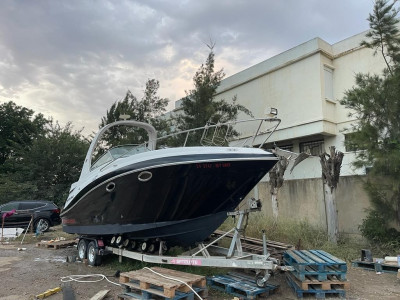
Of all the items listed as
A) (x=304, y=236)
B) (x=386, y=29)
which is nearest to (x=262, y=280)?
(x=304, y=236)

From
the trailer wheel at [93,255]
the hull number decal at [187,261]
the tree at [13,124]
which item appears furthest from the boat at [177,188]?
the tree at [13,124]

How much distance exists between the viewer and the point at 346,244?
8914 mm

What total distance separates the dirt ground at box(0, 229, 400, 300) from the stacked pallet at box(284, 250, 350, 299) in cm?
18

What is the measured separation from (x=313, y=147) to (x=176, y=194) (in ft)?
38.7

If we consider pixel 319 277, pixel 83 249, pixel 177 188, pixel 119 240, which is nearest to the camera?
pixel 319 277

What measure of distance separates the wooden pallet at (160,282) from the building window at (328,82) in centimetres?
1195

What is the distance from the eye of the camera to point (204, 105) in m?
15.4

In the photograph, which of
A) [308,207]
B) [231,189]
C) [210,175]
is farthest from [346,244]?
[210,175]

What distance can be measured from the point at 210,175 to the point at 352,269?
12.9ft

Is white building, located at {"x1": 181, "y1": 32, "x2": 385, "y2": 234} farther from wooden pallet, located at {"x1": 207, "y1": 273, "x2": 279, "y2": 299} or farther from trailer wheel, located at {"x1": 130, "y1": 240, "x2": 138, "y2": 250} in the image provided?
wooden pallet, located at {"x1": 207, "y1": 273, "x2": 279, "y2": 299}

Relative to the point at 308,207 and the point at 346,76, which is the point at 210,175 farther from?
the point at 346,76

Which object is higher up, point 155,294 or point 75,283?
point 155,294

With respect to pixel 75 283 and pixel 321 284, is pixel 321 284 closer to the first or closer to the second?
pixel 321 284

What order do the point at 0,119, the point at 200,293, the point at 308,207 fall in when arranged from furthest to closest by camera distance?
the point at 0,119
the point at 308,207
the point at 200,293
